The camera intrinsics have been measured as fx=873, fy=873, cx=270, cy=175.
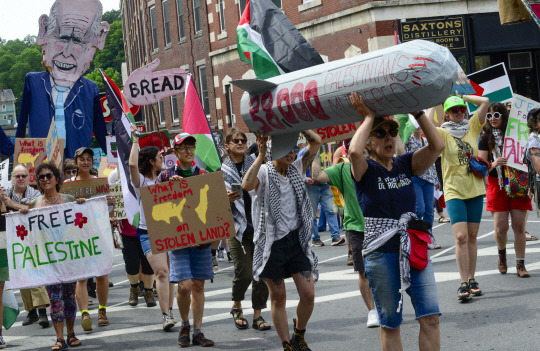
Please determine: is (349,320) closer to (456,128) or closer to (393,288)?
(456,128)

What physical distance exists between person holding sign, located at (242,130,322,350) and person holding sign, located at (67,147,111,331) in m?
3.07

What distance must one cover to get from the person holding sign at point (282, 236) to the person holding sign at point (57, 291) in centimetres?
246

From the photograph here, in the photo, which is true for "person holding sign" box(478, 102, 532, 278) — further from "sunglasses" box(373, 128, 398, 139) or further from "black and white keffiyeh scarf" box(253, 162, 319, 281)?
"sunglasses" box(373, 128, 398, 139)

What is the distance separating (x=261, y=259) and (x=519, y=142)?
3917 millimetres

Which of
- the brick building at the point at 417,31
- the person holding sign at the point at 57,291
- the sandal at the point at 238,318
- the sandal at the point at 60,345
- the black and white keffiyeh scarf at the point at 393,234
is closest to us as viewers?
the black and white keffiyeh scarf at the point at 393,234

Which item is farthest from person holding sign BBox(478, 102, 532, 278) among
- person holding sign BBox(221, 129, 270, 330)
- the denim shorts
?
the denim shorts

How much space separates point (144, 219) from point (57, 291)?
113cm

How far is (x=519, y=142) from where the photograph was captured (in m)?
9.73

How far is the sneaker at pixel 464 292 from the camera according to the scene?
8.56 m

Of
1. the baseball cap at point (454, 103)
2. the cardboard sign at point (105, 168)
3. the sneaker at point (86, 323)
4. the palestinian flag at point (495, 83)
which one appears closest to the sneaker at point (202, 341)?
the sneaker at point (86, 323)

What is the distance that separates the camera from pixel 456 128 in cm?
889

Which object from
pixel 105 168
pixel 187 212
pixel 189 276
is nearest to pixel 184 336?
pixel 189 276

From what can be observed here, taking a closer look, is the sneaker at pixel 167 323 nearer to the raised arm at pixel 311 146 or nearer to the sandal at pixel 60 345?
the sandal at pixel 60 345

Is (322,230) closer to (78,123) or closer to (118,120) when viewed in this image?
(78,123)
